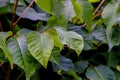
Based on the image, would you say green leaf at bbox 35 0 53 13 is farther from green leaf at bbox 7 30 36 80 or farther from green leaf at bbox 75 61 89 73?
green leaf at bbox 75 61 89 73

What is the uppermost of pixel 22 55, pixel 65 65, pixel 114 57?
pixel 22 55

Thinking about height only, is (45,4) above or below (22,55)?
above

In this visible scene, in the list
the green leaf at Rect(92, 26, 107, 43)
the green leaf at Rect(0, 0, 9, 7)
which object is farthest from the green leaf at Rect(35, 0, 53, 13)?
the green leaf at Rect(92, 26, 107, 43)

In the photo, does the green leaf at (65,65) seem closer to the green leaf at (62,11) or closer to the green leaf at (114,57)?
the green leaf at (62,11)

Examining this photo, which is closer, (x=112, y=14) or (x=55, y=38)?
(x=55, y=38)

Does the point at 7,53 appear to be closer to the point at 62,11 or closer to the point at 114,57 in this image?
the point at 62,11

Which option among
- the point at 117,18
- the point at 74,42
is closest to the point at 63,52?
the point at 117,18

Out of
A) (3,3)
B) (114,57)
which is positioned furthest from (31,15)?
(114,57)

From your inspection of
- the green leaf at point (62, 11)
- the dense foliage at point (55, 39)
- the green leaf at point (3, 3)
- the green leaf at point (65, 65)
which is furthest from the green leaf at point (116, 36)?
the green leaf at point (3, 3)
